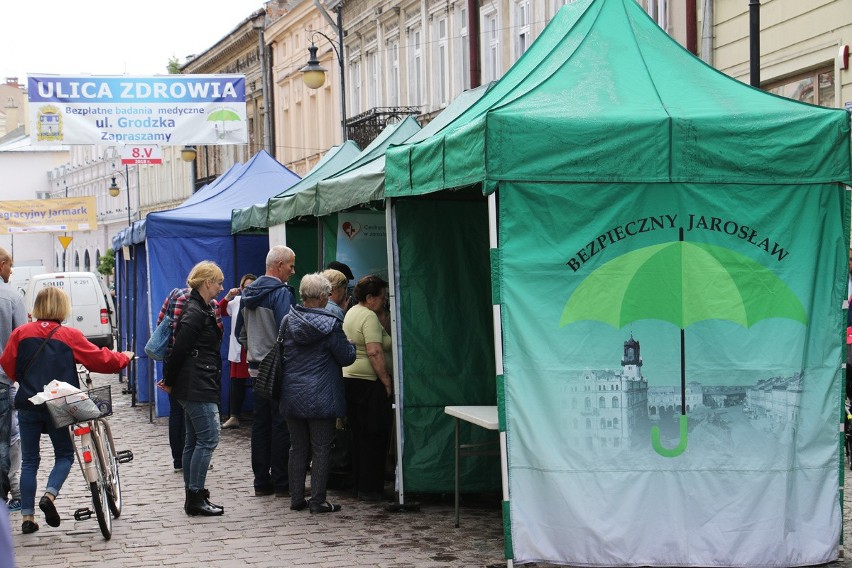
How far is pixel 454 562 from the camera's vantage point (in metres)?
8.08

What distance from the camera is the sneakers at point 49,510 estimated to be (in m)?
9.09

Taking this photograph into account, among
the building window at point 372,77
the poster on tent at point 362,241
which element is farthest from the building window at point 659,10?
the building window at point 372,77

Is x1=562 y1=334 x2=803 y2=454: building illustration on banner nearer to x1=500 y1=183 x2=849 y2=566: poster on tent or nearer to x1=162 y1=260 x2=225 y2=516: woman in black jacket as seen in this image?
x1=500 y1=183 x2=849 y2=566: poster on tent

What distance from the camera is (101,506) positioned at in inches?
354

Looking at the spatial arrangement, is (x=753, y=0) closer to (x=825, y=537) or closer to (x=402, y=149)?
(x=402, y=149)

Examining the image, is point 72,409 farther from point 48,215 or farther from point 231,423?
point 48,215

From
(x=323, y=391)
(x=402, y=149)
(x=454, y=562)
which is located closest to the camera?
(x=454, y=562)

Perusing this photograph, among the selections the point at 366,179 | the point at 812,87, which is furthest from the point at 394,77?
the point at 366,179

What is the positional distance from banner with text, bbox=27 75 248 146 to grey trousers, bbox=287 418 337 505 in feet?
49.0

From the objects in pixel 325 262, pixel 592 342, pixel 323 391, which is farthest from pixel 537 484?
pixel 325 262

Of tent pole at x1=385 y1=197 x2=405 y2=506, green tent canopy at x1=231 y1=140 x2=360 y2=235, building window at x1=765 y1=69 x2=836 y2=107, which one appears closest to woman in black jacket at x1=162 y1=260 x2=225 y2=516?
tent pole at x1=385 y1=197 x2=405 y2=506

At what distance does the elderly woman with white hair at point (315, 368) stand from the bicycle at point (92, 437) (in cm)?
124

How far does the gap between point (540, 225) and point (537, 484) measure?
140 cm

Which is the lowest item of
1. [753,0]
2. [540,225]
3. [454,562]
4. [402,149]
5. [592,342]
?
[454,562]
